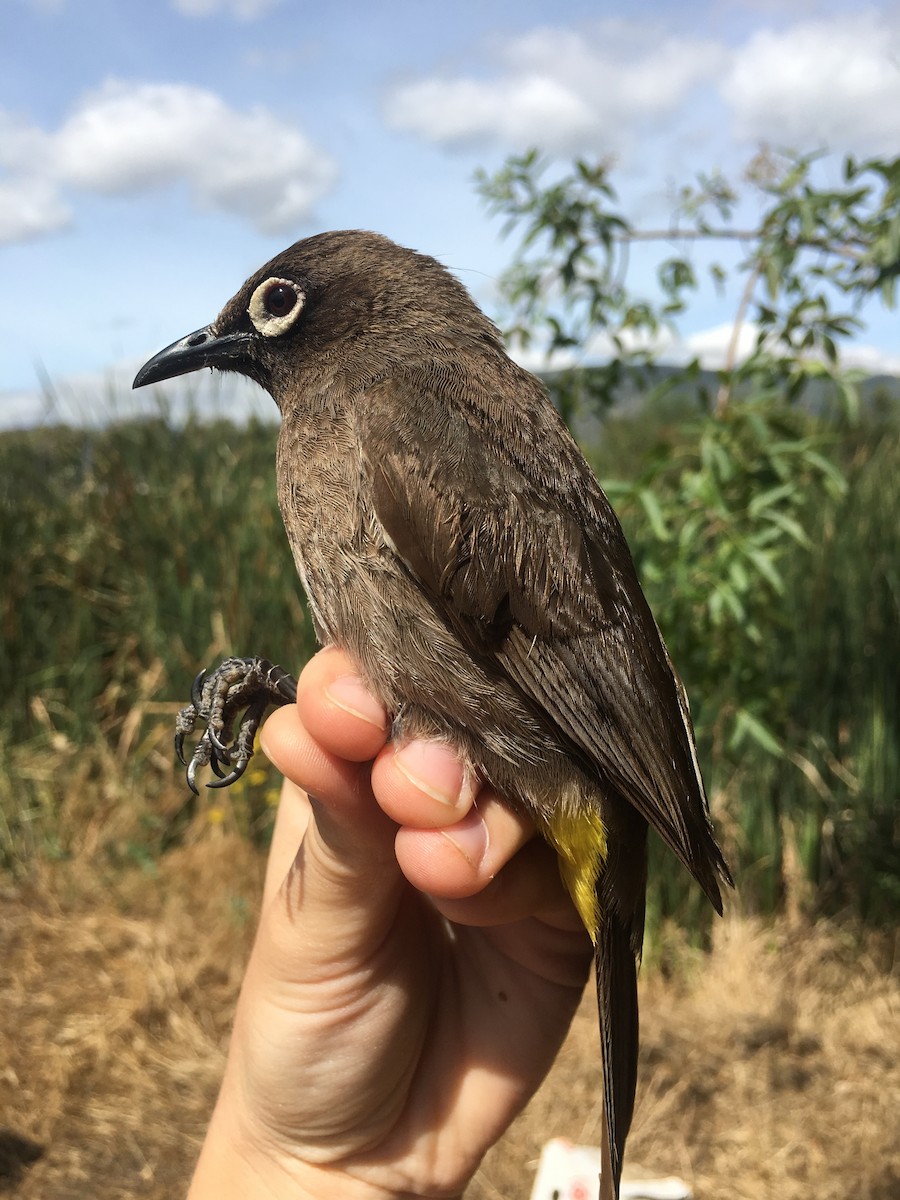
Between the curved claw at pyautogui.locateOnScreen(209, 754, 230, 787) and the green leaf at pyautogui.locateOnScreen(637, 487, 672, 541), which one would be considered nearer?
the curved claw at pyautogui.locateOnScreen(209, 754, 230, 787)

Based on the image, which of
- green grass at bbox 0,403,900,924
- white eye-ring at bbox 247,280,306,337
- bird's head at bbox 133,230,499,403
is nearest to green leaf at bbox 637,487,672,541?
green grass at bbox 0,403,900,924

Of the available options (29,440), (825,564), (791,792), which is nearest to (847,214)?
(825,564)

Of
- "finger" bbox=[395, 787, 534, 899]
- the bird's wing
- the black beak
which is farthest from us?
the black beak

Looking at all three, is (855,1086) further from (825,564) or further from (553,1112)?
(825,564)

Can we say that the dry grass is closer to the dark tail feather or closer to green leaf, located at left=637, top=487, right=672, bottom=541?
the dark tail feather

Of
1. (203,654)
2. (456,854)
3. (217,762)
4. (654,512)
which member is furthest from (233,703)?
(203,654)

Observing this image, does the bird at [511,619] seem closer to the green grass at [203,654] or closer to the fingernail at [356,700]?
the fingernail at [356,700]

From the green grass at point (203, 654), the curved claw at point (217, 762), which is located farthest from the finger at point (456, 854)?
the green grass at point (203, 654)
